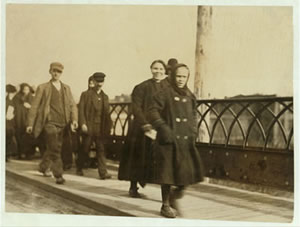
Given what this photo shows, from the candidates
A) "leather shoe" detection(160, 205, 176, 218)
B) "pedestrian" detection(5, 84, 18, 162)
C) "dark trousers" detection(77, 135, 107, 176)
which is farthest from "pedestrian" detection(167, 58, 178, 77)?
"pedestrian" detection(5, 84, 18, 162)

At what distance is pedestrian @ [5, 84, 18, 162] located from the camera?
1.42 meters

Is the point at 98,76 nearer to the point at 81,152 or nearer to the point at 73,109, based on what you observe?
the point at 73,109

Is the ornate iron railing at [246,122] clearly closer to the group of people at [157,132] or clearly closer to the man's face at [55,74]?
the group of people at [157,132]

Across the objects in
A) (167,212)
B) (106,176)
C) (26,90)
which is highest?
(26,90)

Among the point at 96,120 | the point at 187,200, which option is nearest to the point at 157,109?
the point at 96,120

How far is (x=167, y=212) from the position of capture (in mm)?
1325

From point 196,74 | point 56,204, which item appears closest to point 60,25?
point 196,74

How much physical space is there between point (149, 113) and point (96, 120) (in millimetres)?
204

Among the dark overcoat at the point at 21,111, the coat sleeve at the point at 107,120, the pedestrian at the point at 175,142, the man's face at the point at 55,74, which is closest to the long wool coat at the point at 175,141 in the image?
the pedestrian at the point at 175,142

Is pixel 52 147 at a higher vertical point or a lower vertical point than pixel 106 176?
higher

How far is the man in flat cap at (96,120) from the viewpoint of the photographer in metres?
1.39

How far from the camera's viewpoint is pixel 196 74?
4.42 ft

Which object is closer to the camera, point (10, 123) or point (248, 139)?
point (248, 139)
